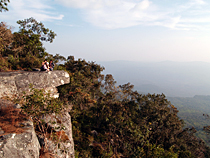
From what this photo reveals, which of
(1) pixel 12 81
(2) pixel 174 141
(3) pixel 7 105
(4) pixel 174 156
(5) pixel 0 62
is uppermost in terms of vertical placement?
(5) pixel 0 62

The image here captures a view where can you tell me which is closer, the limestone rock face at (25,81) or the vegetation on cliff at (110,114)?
the limestone rock face at (25,81)

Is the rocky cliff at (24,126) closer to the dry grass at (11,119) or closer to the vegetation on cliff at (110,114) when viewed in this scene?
the dry grass at (11,119)

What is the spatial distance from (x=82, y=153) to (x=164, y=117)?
47.4ft

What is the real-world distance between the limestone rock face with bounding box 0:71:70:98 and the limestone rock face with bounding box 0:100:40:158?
13.8ft

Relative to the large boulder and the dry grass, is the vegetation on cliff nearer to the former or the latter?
the large boulder

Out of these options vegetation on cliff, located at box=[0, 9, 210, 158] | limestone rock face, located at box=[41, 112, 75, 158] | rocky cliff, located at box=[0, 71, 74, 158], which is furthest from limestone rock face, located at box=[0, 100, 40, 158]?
vegetation on cliff, located at box=[0, 9, 210, 158]

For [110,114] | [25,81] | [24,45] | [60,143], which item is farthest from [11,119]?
[24,45]

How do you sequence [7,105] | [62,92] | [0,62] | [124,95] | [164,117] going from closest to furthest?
[7,105] → [0,62] → [62,92] → [164,117] → [124,95]

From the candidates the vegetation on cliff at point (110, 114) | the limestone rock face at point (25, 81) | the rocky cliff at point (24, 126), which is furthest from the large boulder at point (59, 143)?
the vegetation on cliff at point (110, 114)

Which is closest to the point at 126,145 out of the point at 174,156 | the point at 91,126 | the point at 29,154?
the point at 174,156

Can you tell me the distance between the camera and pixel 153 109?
868 inches

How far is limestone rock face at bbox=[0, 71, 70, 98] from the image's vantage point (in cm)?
861

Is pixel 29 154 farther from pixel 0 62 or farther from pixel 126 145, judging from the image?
pixel 0 62

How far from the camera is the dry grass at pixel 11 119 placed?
5.60 metres
